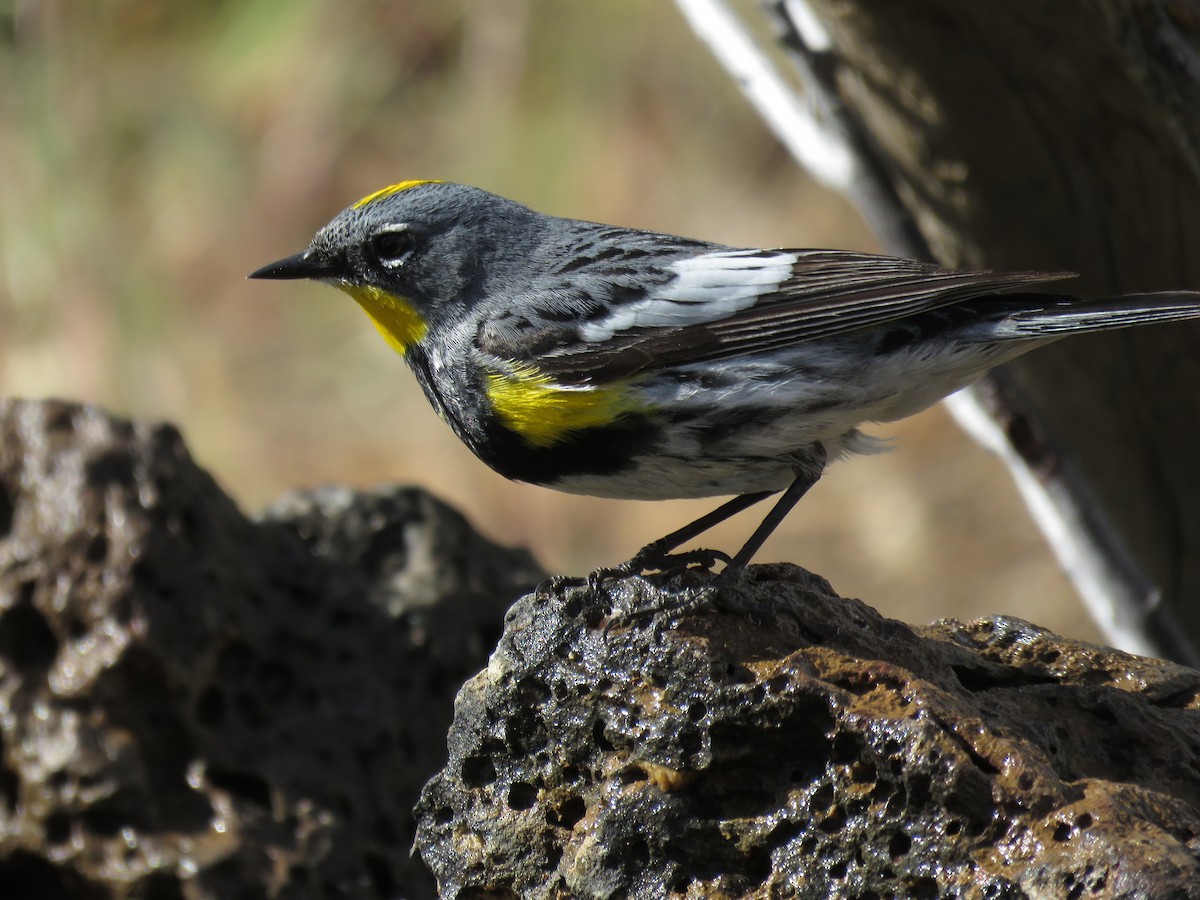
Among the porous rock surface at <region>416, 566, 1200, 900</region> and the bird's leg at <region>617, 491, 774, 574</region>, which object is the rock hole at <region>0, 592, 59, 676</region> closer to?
the porous rock surface at <region>416, 566, 1200, 900</region>

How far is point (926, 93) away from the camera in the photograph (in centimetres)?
497

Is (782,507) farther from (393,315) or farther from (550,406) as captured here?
(393,315)

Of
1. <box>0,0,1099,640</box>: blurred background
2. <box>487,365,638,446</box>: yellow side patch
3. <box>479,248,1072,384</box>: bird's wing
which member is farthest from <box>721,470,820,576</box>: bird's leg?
<box>0,0,1099,640</box>: blurred background

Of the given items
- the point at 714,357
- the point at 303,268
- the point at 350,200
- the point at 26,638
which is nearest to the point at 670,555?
the point at 714,357

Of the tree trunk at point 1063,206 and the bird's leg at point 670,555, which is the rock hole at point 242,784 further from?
the tree trunk at point 1063,206

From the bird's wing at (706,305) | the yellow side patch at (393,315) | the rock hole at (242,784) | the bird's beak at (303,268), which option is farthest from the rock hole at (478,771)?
the bird's beak at (303,268)

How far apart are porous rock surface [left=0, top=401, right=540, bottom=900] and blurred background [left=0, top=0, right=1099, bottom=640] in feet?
16.9

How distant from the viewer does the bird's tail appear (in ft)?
13.7

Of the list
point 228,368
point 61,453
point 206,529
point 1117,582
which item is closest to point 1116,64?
point 1117,582

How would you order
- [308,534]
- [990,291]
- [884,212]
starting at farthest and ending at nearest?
[308,534]
[884,212]
[990,291]

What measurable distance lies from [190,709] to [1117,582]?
10.8 feet

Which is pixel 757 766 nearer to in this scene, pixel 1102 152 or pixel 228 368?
pixel 1102 152

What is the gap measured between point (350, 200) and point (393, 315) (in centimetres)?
949

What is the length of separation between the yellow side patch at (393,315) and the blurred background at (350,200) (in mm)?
5509
